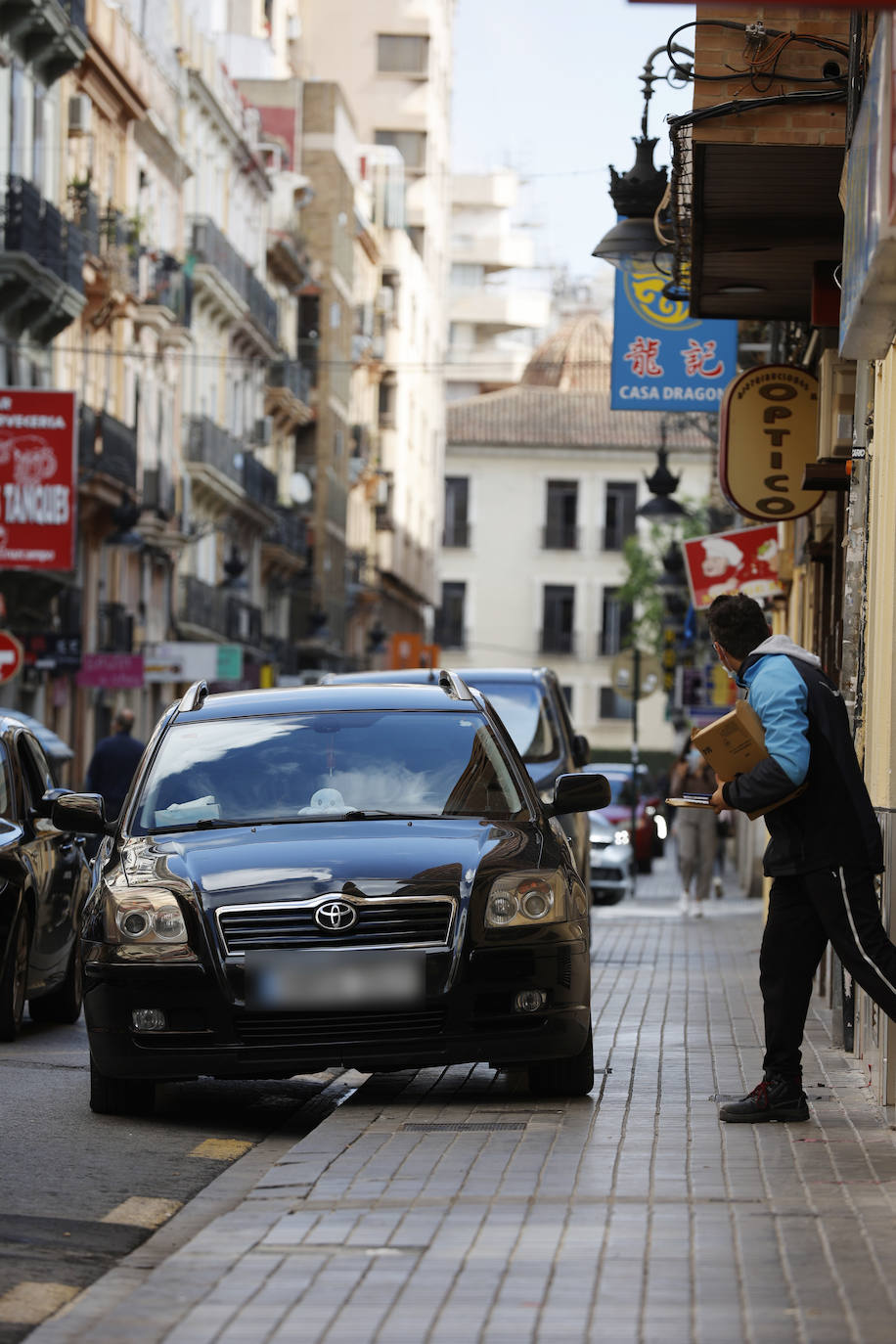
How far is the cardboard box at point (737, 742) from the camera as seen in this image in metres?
9.07

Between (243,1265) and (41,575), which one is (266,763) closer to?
(243,1265)

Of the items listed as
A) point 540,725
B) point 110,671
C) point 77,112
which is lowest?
point 110,671

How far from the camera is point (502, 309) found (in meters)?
128

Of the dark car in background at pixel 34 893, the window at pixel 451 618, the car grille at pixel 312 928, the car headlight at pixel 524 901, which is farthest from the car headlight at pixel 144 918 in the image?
the window at pixel 451 618

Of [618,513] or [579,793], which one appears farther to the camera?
[618,513]

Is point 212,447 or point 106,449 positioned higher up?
point 212,447

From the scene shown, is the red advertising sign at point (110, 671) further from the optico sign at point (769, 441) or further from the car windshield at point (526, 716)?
the optico sign at point (769, 441)

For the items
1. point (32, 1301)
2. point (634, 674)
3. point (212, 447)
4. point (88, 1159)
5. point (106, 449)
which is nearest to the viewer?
point (32, 1301)

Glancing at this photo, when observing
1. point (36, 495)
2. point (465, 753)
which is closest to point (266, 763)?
point (465, 753)

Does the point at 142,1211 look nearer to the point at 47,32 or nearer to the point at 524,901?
the point at 524,901

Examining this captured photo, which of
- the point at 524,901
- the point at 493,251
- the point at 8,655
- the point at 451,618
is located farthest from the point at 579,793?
the point at 493,251

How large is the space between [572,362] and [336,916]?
347ft

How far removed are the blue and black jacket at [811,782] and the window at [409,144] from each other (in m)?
94.6

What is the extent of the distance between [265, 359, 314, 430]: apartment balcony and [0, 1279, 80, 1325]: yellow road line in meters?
66.6
